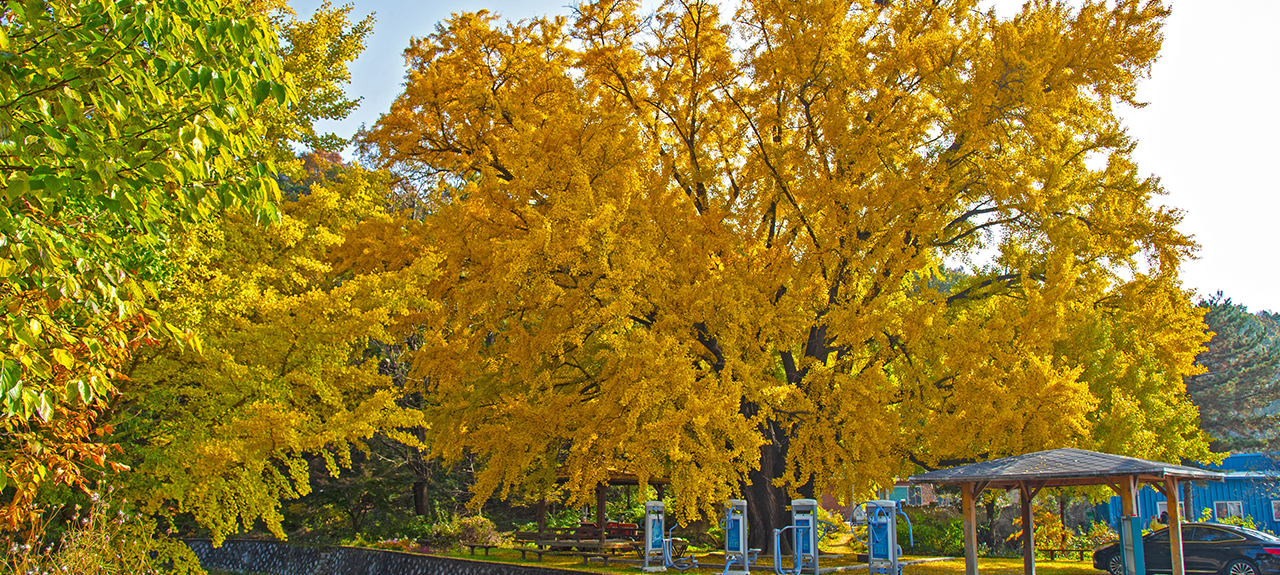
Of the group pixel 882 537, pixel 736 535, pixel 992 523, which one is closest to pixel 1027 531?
pixel 882 537

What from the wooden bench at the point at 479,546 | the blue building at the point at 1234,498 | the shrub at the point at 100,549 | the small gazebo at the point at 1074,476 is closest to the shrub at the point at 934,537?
the small gazebo at the point at 1074,476

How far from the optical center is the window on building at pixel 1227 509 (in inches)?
1171

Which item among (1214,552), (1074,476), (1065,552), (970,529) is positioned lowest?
(1065,552)

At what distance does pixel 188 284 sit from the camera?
435 inches

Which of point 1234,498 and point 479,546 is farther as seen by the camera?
point 1234,498

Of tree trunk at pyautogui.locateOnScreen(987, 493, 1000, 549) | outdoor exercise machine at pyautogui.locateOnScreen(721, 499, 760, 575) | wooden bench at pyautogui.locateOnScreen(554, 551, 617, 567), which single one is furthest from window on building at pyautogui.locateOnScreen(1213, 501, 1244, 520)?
outdoor exercise machine at pyautogui.locateOnScreen(721, 499, 760, 575)

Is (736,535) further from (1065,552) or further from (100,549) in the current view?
(1065,552)

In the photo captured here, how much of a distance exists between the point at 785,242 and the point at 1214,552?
10.3 metres

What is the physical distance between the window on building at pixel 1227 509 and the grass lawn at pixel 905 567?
1393cm

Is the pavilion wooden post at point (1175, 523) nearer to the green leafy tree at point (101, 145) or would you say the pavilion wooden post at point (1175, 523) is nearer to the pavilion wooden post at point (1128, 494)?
the pavilion wooden post at point (1128, 494)

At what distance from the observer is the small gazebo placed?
11.1 metres

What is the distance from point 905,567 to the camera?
16.7 m

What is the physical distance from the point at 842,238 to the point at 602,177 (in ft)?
13.4

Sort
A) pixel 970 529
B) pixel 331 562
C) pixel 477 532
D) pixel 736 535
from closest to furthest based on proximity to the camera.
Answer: pixel 970 529, pixel 736 535, pixel 331 562, pixel 477 532
